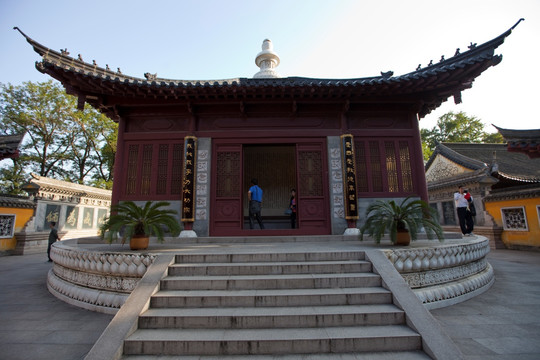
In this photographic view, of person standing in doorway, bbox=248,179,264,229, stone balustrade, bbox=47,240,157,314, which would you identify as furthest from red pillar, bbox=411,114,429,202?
stone balustrade, bbox=47,240,157,314

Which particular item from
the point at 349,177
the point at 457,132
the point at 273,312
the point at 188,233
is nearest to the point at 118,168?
the point at 188,233

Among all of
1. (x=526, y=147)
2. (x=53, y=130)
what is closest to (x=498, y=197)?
(x=526, y=147)

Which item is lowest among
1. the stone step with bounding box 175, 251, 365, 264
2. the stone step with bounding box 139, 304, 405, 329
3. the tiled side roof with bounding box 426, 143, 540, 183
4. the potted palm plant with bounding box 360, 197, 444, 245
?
the stone step with bounding box 139, 304, 405, 329

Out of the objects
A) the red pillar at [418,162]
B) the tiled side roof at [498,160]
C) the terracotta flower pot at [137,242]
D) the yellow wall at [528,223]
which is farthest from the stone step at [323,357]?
the tiled side roof at [498,160]

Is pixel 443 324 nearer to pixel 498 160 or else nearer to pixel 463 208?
pixel 463 208

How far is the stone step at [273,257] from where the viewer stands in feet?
12.7

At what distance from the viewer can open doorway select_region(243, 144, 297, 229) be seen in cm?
1084

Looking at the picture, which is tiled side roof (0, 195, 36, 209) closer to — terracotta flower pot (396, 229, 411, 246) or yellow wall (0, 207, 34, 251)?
yellow wall (0, 207, 34, 251)

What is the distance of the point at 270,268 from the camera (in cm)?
361

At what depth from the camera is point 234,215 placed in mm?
6684

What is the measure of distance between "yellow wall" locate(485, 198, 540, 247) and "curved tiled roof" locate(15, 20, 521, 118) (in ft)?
21.1

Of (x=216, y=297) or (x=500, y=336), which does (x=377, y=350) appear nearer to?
(x=500, y=336)

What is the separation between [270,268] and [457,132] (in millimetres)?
27091

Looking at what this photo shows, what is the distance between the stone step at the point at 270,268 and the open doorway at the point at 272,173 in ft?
23.3
